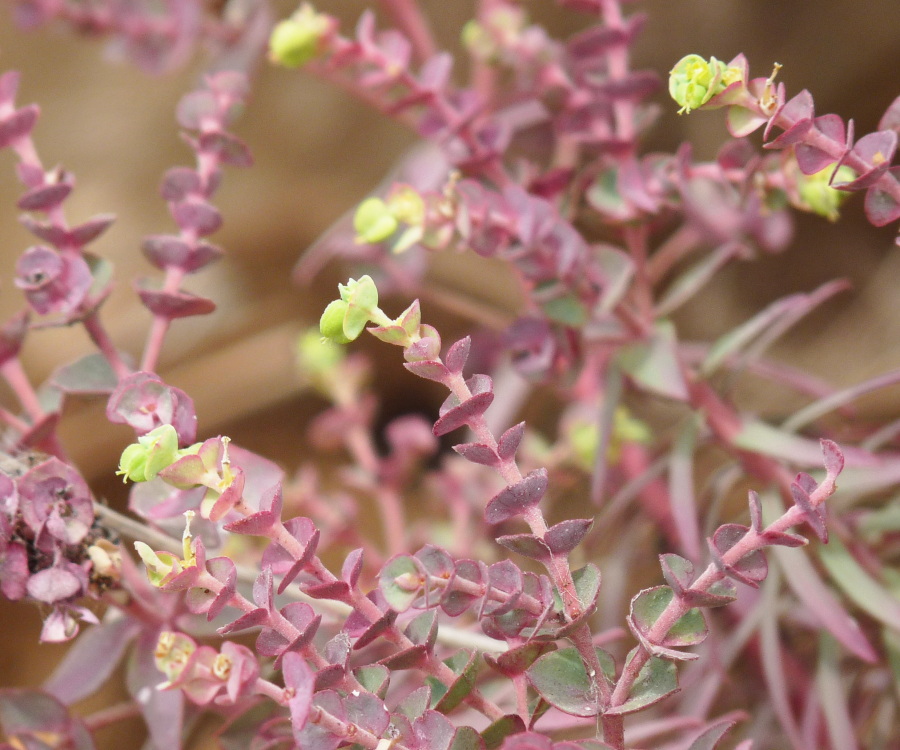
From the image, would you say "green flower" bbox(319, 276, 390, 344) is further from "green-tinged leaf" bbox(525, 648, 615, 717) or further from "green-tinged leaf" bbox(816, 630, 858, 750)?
"green-tinged leaf" bbox(816, 630, 858, 750)

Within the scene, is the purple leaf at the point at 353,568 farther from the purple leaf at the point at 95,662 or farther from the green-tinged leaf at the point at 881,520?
the green-tinged leaf at the point at 881,520

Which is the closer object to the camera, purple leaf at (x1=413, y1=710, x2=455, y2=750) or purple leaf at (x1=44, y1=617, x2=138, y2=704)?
purple leaf at (x1=413, y1=710, x2=455, y2=750)

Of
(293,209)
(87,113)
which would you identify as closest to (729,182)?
(293,209)

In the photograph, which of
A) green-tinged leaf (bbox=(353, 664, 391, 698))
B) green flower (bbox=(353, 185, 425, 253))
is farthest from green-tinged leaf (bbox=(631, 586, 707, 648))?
green flower (bbox=(353, 185, 425, 253))

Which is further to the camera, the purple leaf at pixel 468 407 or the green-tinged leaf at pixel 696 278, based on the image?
the green-tinged leaf at pixel 696 278

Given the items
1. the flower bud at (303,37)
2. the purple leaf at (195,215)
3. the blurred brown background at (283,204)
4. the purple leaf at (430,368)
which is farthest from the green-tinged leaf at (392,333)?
the blurred brown background at (283,204)
